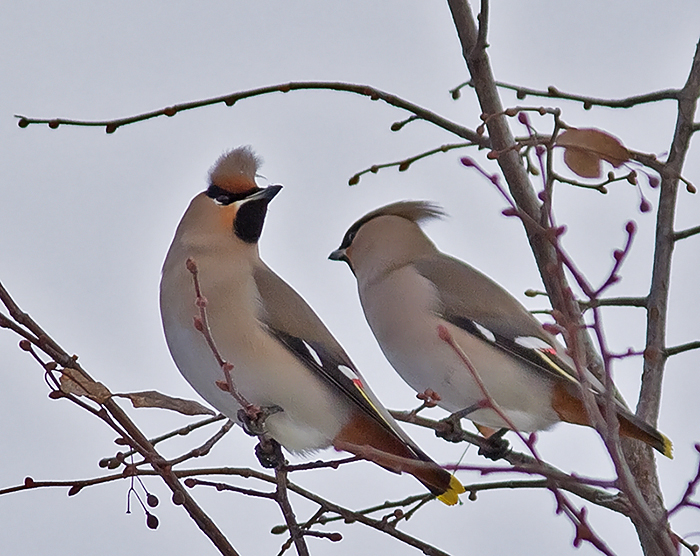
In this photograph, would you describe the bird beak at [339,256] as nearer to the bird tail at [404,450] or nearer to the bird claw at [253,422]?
the bird tail at [404,450]

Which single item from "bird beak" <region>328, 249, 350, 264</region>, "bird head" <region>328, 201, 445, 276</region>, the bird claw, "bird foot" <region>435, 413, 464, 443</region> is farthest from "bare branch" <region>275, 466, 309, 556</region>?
"bird beak" <region>328, 249, 350, 264</region>

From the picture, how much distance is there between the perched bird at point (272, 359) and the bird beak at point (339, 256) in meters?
0.92

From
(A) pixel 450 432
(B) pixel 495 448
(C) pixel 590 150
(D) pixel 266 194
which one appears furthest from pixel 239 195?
(C) pixel 590 150

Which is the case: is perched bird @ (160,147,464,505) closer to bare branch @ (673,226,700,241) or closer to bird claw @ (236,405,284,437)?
bird claw @ (236,405,284,437)

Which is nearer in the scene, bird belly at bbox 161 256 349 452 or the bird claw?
the bird claw

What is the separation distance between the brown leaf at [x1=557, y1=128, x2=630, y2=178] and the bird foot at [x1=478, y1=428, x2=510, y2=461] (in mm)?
1025

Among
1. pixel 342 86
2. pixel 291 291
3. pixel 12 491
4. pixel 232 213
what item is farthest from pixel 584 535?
pixel 232 213

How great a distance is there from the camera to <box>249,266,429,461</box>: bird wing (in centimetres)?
271

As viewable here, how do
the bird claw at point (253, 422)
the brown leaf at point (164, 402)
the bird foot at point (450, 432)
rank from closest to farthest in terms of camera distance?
the brown leaf at point (164, 402), the bird claw at point (253, 422), the bird foot at point (450, 432)

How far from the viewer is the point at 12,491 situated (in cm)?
181

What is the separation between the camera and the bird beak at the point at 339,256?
3883 mm

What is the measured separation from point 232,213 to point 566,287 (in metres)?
1.82

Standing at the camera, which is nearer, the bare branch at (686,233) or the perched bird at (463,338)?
the bare branch at (686,233)

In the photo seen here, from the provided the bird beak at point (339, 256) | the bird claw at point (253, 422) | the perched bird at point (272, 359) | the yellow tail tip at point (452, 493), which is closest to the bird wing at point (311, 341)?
the perched bird at point (272, 359)
